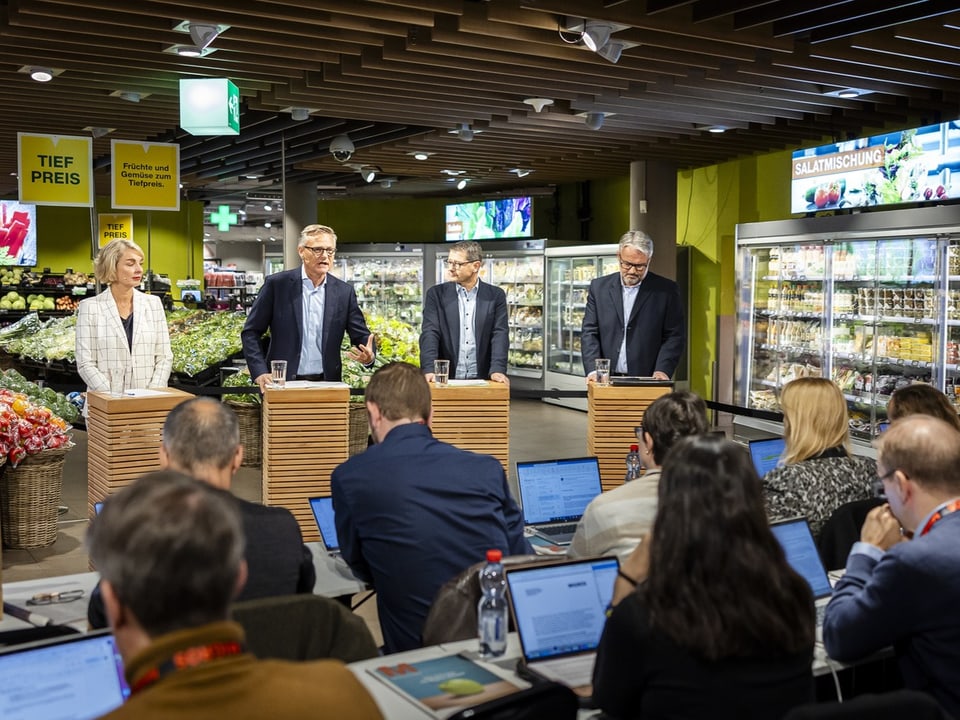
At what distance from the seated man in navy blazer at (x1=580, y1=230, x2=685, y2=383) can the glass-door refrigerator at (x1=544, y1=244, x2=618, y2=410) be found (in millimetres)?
6729

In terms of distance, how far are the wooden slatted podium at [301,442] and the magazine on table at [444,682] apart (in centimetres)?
274

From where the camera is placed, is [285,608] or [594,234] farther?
[594,234]

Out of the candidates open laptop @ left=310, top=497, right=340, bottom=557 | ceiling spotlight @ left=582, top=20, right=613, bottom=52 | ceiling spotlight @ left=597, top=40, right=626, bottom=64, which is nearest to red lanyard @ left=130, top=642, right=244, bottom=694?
open laptop @ left=310, top=497, right=340, bottom=557

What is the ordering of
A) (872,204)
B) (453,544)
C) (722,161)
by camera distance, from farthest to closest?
1. (722,161)
2. (872,204)
3. (453,544)

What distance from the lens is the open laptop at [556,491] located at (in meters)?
4.13

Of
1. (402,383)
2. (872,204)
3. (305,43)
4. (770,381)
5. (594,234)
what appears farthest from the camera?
(594,234)

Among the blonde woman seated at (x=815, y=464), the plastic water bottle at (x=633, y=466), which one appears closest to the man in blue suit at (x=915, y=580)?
the blonde woman seated at (x=815, y=464)

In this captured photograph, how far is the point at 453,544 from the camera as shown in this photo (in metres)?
2.97

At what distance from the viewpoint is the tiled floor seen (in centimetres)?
555

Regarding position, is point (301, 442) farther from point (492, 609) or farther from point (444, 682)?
point (444, 682)

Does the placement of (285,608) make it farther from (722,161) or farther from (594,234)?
(594,234)

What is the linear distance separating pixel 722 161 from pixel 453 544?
395 inches

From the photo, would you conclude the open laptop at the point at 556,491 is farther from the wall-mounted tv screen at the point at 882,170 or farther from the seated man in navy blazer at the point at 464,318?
the wall-mounted tv screen at the point at 882,170

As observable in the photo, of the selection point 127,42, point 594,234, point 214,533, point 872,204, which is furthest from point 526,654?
point 594,234
